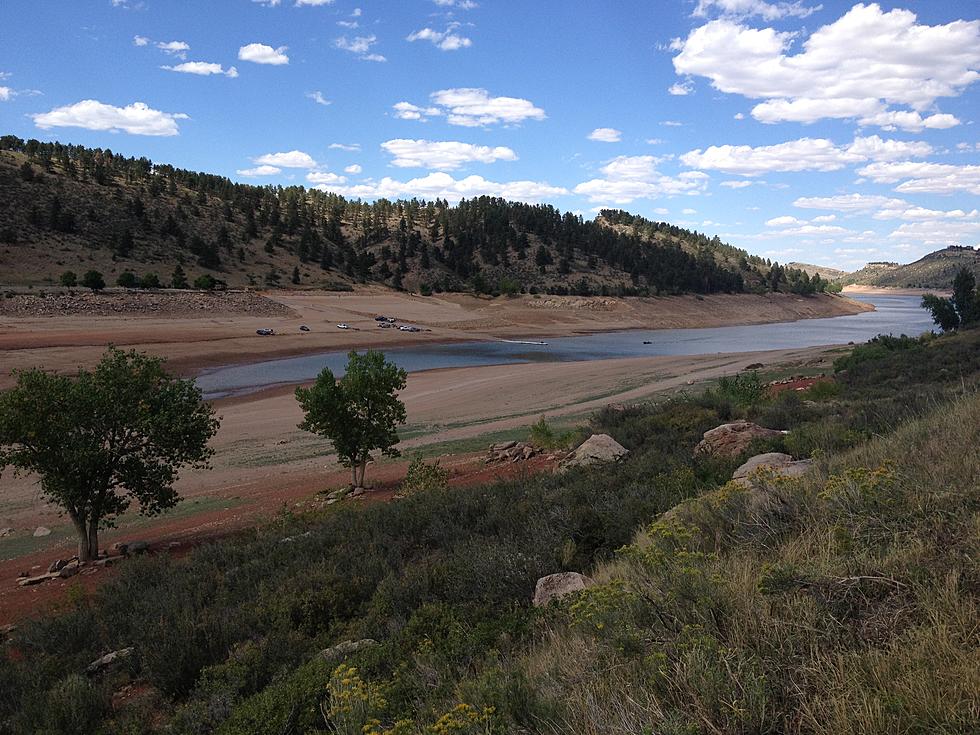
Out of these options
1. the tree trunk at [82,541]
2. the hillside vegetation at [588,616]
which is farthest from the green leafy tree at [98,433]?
the hillside vegetation at [588,616]

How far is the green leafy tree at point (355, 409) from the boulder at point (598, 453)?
702cm

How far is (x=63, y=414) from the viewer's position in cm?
1270

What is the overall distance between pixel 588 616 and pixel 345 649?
2590 millimetres

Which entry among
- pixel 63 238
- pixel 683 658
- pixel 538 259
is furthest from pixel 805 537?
pixel 538 259

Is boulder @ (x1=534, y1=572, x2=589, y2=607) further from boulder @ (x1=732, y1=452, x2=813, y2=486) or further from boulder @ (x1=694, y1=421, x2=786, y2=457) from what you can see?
boulder @ (x1=694, y1=421, x2=786, y2=457)

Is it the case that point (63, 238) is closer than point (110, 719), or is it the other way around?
point (110, 719)

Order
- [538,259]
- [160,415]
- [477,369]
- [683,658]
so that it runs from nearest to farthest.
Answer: [683,658]
[160,415]
[477,369]
[538,259]

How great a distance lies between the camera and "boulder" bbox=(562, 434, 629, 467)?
1199 cm

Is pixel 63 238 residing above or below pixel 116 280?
above

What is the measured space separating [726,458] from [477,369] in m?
38.8

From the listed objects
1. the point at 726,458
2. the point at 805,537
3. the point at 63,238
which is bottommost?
the point at 726,458

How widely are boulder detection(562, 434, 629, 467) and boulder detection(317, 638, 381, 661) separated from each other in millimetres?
6669

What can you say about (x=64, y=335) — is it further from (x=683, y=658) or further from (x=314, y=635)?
(x=683, y=658)

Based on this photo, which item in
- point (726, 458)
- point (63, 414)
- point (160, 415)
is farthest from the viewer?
point (160, 415)
